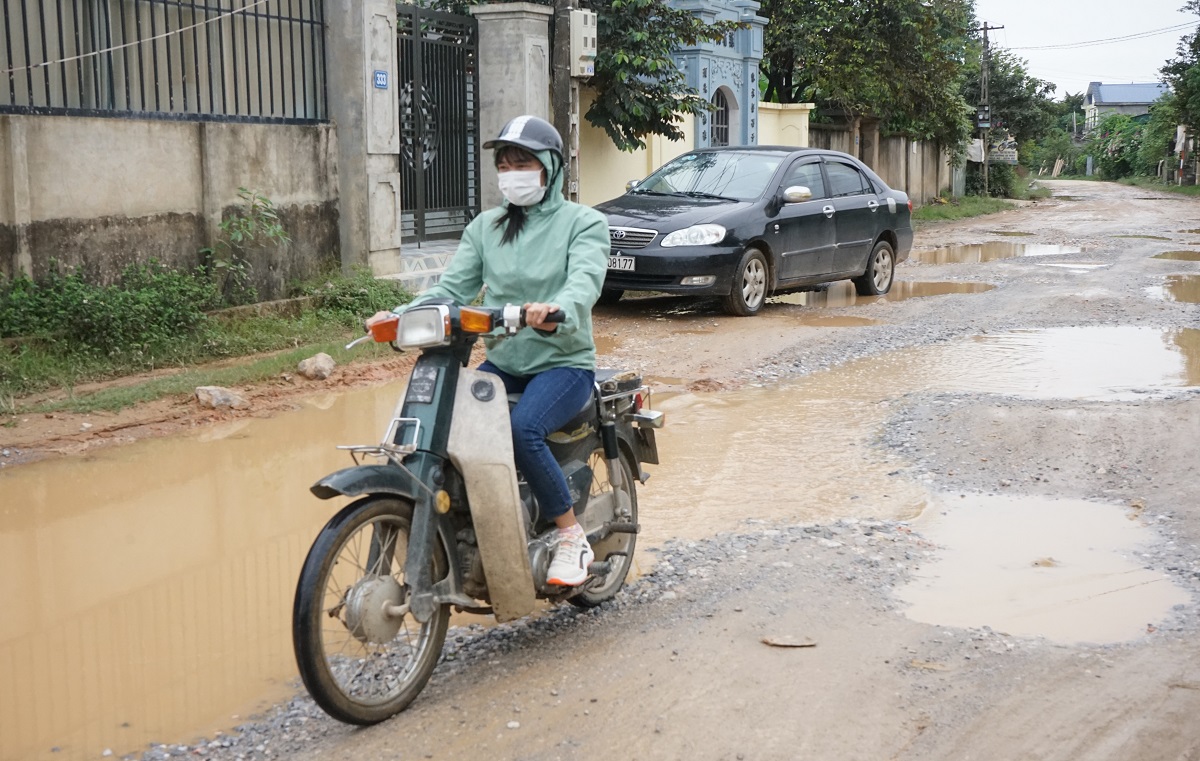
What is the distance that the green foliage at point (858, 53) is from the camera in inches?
1073

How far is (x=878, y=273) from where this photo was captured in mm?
14695

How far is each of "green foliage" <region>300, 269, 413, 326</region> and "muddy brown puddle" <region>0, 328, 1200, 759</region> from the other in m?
2.28

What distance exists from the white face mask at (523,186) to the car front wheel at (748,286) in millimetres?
8040

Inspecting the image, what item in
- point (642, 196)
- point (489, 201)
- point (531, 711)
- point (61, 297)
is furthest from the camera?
point (489, 201)

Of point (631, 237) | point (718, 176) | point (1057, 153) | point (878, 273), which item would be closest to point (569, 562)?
point (631, 237)

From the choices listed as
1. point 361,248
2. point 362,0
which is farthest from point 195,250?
point 362,0

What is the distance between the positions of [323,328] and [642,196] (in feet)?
13.6

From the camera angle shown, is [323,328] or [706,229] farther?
[706,229]

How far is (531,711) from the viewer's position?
3.85m

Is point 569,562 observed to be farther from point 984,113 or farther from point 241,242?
point 984,113

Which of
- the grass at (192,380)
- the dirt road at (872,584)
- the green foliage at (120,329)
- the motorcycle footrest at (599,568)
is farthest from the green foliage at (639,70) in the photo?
the motorcycle footrest at (599,568)

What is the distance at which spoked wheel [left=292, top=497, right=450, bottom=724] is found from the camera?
3516 millimetres

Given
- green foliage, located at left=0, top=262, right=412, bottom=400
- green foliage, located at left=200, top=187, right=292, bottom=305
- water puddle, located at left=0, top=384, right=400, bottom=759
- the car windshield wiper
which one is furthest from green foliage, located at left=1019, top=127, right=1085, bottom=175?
water puddle, located at left=0, top=384, right=400, bottom=759

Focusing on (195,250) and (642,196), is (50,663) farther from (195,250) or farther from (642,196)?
(642,196)
